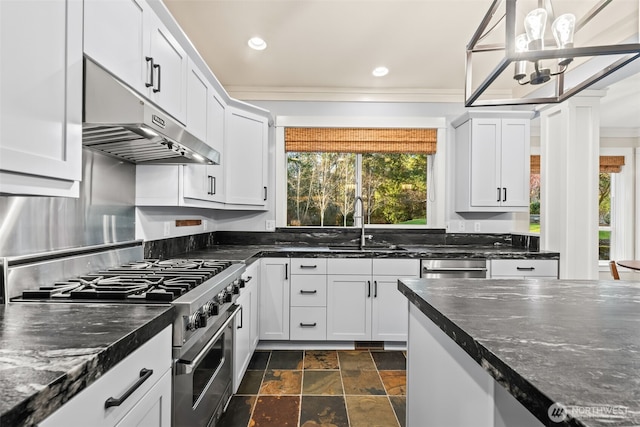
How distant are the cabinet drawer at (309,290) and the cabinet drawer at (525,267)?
1495 millimetres

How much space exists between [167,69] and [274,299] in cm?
198

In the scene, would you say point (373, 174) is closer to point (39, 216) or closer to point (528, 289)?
point (528, 289)

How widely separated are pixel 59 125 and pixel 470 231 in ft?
11.8

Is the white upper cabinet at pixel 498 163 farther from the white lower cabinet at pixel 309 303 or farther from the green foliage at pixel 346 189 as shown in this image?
the white lower cabinet at pixel 309 303

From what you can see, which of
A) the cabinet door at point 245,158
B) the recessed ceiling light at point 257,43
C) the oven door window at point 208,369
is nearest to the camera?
the oven door window at point 208,369

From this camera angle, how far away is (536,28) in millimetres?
1225

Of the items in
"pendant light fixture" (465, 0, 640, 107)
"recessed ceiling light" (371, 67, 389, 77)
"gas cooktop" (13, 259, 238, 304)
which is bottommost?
"gas cooktop" (13, 259, 238, 304)

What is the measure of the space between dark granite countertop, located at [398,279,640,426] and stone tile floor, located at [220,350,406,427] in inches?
44.0

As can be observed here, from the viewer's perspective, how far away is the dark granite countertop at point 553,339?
Result: 0.52 metres

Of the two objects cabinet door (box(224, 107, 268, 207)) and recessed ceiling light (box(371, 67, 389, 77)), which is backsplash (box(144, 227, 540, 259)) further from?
recessed ceiling light (box(371, 67, 389, 77))

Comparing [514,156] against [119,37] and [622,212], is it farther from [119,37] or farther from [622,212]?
[119,37]

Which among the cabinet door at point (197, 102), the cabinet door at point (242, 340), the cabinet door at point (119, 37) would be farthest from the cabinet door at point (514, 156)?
the cabinet door at point (119, 37)

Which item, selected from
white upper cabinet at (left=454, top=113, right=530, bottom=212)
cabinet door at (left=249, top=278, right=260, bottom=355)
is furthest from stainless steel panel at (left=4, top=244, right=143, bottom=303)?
white upper cabinet at (left=454, top=113, right=530, bottom=212)

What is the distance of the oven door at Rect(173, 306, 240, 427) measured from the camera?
1.22 m
